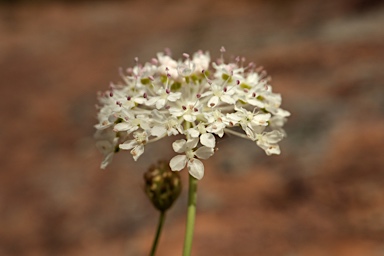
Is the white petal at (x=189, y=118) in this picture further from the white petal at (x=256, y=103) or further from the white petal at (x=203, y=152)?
the white petal at (x=256, y=103)

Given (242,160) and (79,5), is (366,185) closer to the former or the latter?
(242,160)

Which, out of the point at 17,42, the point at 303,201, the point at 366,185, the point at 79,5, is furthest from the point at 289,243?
the point at 79,5

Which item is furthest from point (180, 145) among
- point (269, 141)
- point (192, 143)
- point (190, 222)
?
point (269, 141)

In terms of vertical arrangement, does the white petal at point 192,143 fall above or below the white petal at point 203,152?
above

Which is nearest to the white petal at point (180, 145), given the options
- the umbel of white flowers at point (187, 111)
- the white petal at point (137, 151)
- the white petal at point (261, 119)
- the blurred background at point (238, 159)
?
the umbel of white flowers at point (187, 111)

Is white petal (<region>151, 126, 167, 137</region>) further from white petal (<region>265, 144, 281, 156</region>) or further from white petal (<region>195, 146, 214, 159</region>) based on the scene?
white petal (<region>265, 144, 281, 156</region>)
